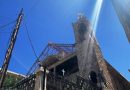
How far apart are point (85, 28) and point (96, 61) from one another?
4457 millimetres

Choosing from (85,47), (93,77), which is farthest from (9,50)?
(93,77)

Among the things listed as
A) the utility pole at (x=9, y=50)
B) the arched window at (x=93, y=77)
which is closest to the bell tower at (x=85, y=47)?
the arched window at (x=93, y=77)

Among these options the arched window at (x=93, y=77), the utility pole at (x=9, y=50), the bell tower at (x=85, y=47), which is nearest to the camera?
the utility pole at (x=9, y=50)

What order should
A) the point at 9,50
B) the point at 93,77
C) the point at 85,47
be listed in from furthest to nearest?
1. the point at 85,47
2. the point at 93,77
3. the point at 9,50

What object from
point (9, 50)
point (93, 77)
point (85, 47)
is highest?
point (85, 47)

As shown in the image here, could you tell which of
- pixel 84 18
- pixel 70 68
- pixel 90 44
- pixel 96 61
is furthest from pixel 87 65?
pixel 84 18

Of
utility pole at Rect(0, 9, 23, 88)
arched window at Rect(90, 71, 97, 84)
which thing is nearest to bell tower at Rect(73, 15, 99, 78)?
arched window at Rect(90, 71, 97, 84)

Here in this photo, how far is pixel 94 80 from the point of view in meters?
14.9

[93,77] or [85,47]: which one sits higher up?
[85,47]

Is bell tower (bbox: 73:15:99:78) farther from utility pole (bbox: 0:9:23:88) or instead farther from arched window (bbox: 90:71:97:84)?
utility pole (bbox: 0:9:23:88)

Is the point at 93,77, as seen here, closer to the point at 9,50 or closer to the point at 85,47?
the point at 85,47

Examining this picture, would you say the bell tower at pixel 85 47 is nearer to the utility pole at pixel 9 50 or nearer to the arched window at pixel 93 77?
the arched window at pixel 93 77

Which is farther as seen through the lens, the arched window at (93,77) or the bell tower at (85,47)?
the bell tower at (85,47)

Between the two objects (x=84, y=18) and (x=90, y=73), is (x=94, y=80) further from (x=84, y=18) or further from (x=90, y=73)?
Answer: (x=84, y=18)
